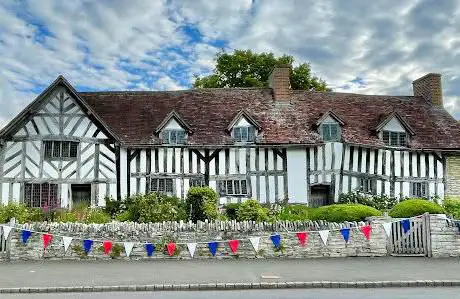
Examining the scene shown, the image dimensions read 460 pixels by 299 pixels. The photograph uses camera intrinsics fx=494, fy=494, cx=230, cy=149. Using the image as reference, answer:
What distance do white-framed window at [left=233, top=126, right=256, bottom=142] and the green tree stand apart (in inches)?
530

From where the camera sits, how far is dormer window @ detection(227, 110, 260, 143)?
26.9 meters

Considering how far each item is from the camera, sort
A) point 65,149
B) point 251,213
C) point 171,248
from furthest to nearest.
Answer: point 65,149
point 251,213
point 171,248

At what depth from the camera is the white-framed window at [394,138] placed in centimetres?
2800

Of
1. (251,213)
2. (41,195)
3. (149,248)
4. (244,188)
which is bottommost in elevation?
(149,248)

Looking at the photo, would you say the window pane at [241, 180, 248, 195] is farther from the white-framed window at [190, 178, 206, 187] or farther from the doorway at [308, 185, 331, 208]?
the doorway at [308, 185, 331, 208]

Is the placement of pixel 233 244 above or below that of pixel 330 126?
below

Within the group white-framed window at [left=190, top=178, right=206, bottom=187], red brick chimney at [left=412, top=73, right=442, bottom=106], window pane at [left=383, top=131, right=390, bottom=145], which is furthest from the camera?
red brick chimney at [left=412, top=73, right=442, bottom=106]

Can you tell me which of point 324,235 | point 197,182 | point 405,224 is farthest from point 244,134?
point 405,224

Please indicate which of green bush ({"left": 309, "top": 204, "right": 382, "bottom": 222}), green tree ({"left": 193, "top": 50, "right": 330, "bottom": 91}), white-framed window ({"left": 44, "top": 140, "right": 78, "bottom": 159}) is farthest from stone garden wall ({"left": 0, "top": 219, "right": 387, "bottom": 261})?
green tree ({"left": 193, "top": 50, "right": 330, "bottom": 91})

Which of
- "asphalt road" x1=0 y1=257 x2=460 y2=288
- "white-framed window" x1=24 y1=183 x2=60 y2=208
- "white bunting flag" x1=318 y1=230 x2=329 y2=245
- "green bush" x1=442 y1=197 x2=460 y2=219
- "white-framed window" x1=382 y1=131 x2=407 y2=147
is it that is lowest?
"asphalt road" x1=0 y1=257 x2=460 y2=288

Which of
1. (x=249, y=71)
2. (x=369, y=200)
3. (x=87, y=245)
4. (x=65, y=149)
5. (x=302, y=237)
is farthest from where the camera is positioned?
(x=249, y=71)

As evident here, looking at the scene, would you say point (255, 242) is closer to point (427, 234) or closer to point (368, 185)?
point (427, 234)

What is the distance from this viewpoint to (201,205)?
19.7 meters

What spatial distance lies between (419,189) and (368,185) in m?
3.11
